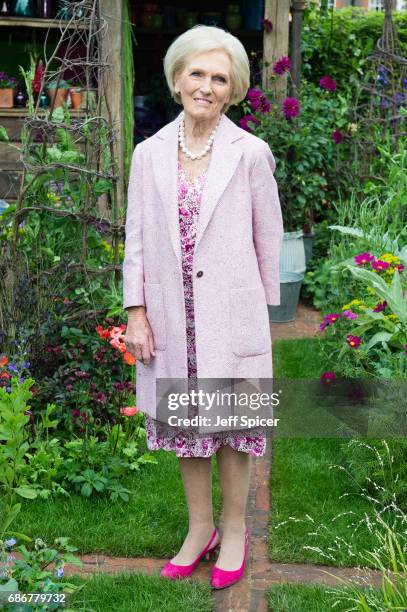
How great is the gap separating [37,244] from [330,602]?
84.5 inches

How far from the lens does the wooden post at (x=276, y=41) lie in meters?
6.65

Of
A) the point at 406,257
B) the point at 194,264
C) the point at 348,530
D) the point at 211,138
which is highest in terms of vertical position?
the point at 211,138

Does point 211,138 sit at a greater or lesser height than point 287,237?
greater

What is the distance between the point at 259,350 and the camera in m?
2.88

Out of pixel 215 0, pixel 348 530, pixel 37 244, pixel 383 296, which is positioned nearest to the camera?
pixel 348 530

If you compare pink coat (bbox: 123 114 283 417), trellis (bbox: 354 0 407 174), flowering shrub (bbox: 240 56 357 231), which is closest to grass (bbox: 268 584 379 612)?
pink coat (bbox: 123 114 283 417)

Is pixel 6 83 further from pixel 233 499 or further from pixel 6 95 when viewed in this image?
pixel 233 499

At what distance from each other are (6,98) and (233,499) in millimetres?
4580

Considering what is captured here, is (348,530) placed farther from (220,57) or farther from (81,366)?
(220,57)

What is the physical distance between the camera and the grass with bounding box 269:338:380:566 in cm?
→ 325

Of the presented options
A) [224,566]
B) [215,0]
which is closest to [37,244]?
[224,566]

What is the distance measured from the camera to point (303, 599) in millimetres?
2920

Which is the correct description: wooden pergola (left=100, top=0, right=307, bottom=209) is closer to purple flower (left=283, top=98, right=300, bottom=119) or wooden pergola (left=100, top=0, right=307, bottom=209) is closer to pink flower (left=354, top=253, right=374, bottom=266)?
purple flower (left=283, top=98, right=300, bottom=119)

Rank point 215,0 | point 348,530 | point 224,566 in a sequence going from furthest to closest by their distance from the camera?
point 215,0, point 348,530, point 224,566
